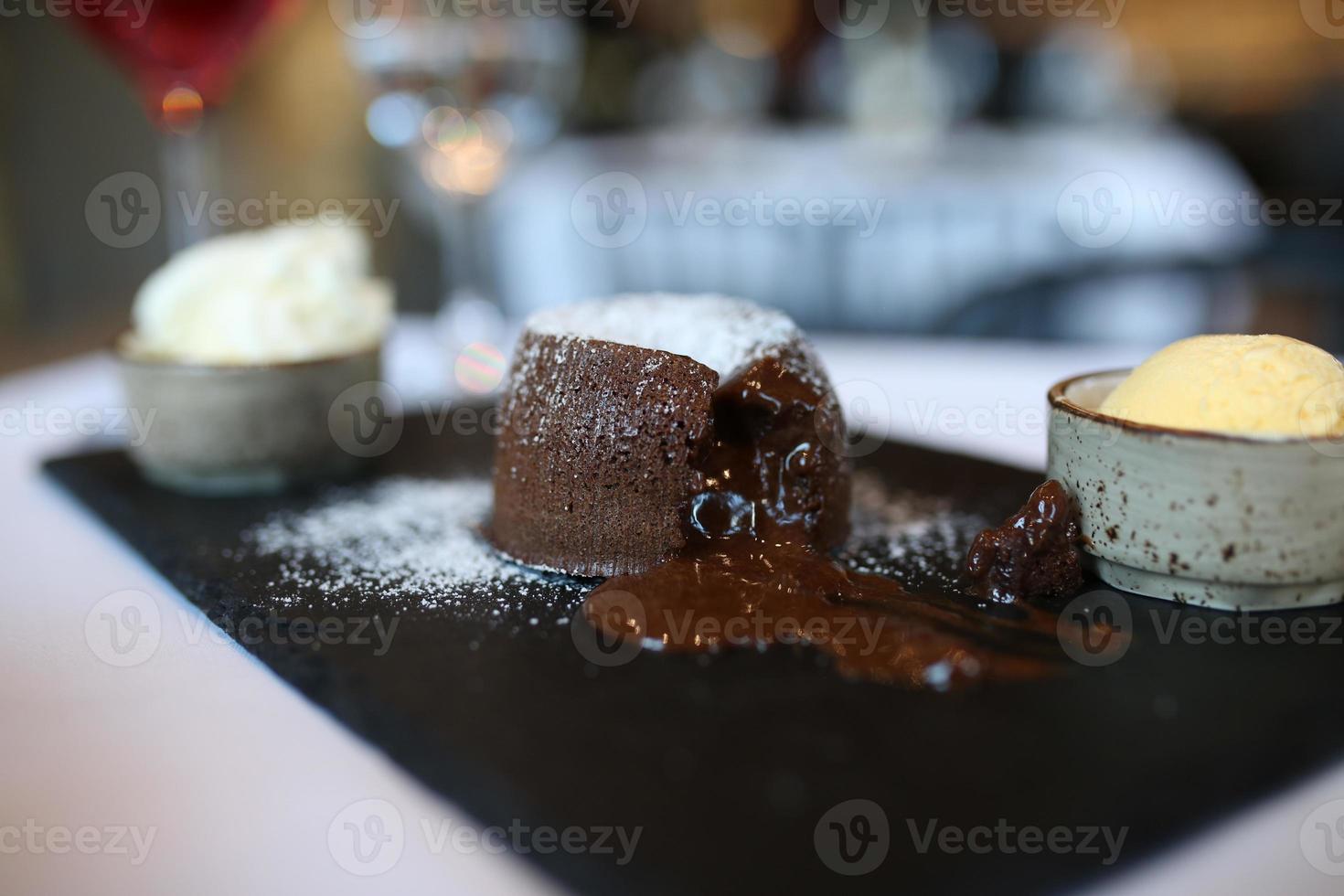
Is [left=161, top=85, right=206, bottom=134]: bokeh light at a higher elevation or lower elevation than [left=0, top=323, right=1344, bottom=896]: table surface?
higher

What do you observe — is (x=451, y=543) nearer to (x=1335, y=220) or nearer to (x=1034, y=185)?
(x=1034, y=185)

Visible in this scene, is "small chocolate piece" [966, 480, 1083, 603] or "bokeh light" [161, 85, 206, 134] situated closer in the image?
"small chocolate piece" [966, 480, 1083, 603]

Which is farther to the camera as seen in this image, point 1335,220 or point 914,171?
point 1335,220

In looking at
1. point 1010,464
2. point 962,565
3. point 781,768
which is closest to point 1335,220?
point 1010,464

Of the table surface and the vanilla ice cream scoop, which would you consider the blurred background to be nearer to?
the table surface

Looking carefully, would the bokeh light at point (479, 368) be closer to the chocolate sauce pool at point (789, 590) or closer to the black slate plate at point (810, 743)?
the chocolate sauce pool at point (789, 590)

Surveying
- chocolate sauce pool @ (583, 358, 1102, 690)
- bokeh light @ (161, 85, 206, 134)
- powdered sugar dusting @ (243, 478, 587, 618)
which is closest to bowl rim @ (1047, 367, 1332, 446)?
chocolate sauce pool @ (583, 358, 1102, 690)
